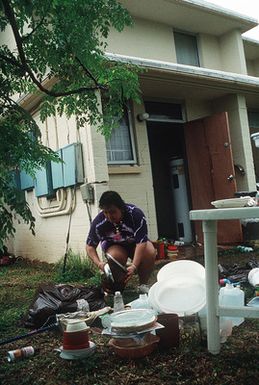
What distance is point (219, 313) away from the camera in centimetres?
212

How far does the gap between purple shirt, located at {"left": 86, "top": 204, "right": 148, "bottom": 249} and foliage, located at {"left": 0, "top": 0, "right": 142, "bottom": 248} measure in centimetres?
97

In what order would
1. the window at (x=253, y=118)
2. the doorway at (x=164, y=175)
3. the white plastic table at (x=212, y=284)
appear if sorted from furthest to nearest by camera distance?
the window at (x=253, y=118) → the doorway at (x=164, y=175) → the white plastic table at (x=212, y=284)

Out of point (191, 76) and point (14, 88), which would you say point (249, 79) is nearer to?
point (191, 76)

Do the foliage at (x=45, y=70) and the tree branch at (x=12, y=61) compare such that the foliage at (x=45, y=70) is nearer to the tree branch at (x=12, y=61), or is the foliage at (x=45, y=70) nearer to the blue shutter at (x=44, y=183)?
the tree branch at (x=12, y=61)

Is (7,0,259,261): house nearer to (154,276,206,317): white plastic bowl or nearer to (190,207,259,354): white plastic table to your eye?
(154,276,206,317): white plastic bowl

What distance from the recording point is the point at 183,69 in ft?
19.8

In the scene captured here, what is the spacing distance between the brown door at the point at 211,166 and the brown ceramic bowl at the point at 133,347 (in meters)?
4.79

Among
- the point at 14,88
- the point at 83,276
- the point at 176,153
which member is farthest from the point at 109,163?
the point at 14,88

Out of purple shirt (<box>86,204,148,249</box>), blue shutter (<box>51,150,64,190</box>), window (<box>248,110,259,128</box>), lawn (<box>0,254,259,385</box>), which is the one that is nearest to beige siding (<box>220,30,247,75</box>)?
window (<box>248,110,259,128</box>)

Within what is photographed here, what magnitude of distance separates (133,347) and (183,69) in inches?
196

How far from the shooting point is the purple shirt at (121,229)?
12.5ft

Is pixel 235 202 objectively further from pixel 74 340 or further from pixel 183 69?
pixel 183 69

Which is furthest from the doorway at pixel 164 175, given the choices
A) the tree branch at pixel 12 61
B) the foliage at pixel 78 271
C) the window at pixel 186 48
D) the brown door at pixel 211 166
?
the tree branch at pixel 12 61

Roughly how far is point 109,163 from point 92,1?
361 cm
